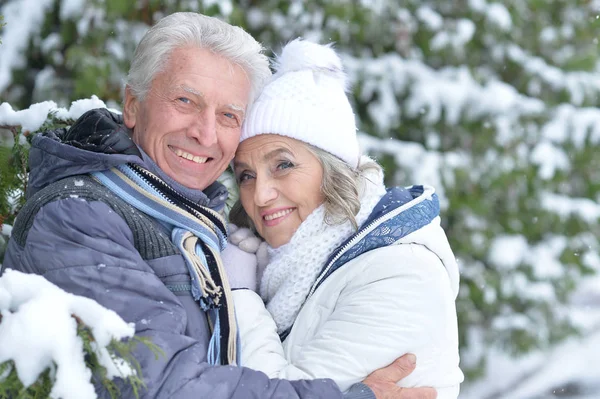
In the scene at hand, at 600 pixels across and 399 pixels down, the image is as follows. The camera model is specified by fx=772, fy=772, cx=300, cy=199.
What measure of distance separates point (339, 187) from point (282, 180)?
0.21 meters

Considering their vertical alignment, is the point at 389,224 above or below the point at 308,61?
below

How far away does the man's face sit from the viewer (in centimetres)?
251

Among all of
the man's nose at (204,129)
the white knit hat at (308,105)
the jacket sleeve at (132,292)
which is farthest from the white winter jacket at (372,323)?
the man's nose at (204,129)

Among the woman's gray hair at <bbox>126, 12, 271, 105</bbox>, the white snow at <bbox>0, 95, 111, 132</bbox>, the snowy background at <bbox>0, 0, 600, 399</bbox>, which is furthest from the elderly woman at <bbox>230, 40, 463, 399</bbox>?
the snowy background at <bbox>0, 0, 600, 399</bbox>

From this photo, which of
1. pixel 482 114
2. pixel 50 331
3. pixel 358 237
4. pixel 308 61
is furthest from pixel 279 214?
pixel 482 114

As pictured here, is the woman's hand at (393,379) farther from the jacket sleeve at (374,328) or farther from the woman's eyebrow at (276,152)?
the woman's eyebrow at (276,152)

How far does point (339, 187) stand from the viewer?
9.02 ft

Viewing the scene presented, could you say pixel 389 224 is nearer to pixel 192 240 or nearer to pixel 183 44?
pixel 192 240

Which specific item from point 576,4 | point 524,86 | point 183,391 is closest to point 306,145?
point 183,391

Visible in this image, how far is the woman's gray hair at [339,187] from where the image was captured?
2.71m

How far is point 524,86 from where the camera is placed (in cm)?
593

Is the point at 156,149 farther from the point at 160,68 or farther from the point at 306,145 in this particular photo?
the point at 306,145

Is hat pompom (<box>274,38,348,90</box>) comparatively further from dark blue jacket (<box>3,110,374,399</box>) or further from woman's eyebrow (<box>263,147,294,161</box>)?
dark blue jacket (<box>3,110,374,399</box>)

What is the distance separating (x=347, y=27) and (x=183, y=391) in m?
3.58
